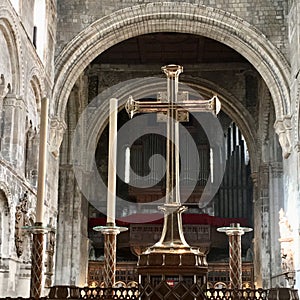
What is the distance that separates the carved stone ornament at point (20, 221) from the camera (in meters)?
Result: 11.3

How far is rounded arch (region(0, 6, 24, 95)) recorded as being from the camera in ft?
35.2

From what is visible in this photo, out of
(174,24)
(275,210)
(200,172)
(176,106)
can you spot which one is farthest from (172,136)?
(200,172)

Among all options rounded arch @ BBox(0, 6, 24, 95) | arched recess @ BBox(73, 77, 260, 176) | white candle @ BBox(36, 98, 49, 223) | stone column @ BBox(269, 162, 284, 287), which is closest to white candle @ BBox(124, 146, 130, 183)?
arched recess @ BBox(73, 77, 260, 176)

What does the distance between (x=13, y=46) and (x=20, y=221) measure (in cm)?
318

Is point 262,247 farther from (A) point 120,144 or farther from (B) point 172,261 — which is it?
(B) point 172,261

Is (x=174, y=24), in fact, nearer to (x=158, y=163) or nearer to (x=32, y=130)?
(x=32, y=130)

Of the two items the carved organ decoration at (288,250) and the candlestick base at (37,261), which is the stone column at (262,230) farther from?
the candlestick base at (37,261)

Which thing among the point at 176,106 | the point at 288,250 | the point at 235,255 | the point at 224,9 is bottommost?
the point at 235,255

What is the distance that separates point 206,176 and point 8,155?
523 inches

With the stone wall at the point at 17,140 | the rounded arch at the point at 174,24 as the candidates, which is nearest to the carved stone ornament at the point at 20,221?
the stone wall at the point at 17,140

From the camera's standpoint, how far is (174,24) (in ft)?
49.5

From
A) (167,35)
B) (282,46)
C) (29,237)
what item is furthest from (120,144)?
(29,237)

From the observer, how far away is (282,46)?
14703mm

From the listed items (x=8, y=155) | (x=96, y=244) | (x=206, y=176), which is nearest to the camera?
(x=8, y=155)
